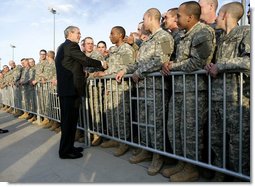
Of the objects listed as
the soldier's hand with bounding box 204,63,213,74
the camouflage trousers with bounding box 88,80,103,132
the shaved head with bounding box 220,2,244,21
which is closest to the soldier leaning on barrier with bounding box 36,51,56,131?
the camouflage trousers with bounding box 88,80,103,132

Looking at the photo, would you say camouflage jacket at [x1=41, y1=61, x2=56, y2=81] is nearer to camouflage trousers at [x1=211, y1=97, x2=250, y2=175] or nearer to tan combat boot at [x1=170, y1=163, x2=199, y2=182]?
tan combat boot at [x1=170, y1=163, x2=199, y2=182]

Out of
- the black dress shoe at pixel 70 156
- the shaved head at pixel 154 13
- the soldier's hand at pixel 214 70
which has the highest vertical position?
the shaved head at pixel 154 13

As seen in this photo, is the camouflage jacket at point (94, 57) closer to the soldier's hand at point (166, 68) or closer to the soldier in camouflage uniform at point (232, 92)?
the soldier's hand at point (166, 68)

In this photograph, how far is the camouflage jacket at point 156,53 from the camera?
349 cm

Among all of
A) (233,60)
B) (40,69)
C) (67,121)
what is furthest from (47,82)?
(233,60)

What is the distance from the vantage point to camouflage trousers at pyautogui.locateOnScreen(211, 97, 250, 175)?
8.68 ft

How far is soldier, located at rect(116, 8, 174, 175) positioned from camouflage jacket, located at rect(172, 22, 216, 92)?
375 millimetres

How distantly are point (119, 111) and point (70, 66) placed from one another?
1.11m

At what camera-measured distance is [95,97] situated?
15.8ft

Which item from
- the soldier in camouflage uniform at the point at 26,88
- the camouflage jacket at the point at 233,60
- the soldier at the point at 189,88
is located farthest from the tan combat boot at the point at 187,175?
the soldier in camouflage uniform at the point at 26,88

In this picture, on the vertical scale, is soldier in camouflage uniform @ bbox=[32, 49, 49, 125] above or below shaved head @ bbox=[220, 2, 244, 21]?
below

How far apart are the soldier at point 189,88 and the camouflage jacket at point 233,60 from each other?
152mm

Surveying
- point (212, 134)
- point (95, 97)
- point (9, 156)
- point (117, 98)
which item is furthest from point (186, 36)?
point (9, 156)

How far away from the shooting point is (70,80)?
4.11 metres
